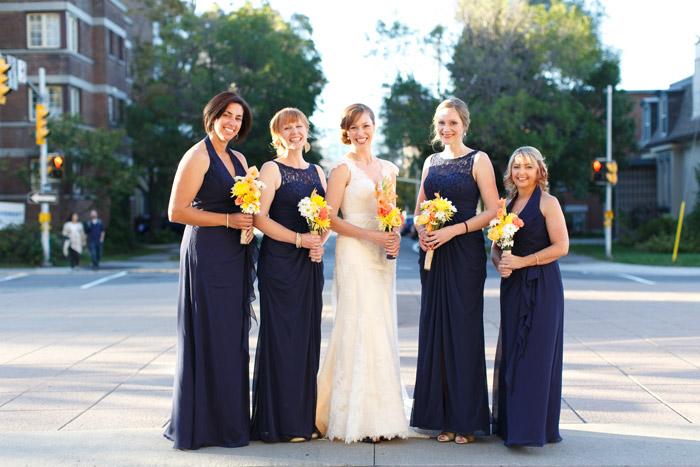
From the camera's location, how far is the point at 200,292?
513cm

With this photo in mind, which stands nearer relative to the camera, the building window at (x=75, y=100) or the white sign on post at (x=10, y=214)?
the white sign on post at (x=10, y=214)

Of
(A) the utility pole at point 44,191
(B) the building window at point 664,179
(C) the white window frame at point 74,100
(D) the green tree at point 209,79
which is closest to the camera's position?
(A) the utility pole at point 44,191

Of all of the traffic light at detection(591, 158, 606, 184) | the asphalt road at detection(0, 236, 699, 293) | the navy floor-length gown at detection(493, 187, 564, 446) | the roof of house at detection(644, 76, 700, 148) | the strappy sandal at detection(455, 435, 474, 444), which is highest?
the roof of house at detection(644, 76, 700, 148)

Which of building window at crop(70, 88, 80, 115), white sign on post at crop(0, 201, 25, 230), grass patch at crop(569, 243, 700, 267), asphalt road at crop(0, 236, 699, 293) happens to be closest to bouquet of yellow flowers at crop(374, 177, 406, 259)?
asphalt road at crop(0, 236, 699, 293)

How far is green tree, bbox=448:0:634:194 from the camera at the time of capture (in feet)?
100

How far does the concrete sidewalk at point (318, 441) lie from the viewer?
4875 millimetres

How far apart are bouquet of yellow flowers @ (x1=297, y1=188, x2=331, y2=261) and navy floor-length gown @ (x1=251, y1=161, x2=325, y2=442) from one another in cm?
23

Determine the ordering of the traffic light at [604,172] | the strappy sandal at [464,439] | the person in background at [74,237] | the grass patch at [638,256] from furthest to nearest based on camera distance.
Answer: the traffic light at [604,172] < the grass patch at [638,256] < the person in background at [74,237] < the strappy sandal at [464,439]

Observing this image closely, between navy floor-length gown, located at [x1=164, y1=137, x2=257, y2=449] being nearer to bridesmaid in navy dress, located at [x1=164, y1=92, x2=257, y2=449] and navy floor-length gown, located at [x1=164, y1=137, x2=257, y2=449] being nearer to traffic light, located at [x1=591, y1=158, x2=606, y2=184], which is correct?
bridesmaid in navy dress, located at [x1=164, y1=92, x2=257, y2=449]

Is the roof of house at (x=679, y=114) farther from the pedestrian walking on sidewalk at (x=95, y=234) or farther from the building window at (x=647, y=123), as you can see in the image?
the pedestrian walking on sidewalk at (x=95, y=234)

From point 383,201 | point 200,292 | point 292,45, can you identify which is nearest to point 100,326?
point 200,292

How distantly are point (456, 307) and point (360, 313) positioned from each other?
683mm

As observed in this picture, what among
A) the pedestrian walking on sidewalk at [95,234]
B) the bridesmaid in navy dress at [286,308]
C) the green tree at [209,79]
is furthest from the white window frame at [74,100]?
the bridesmaid in navy dress at [286,308]

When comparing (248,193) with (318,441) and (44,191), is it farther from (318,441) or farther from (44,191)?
(44,191)
